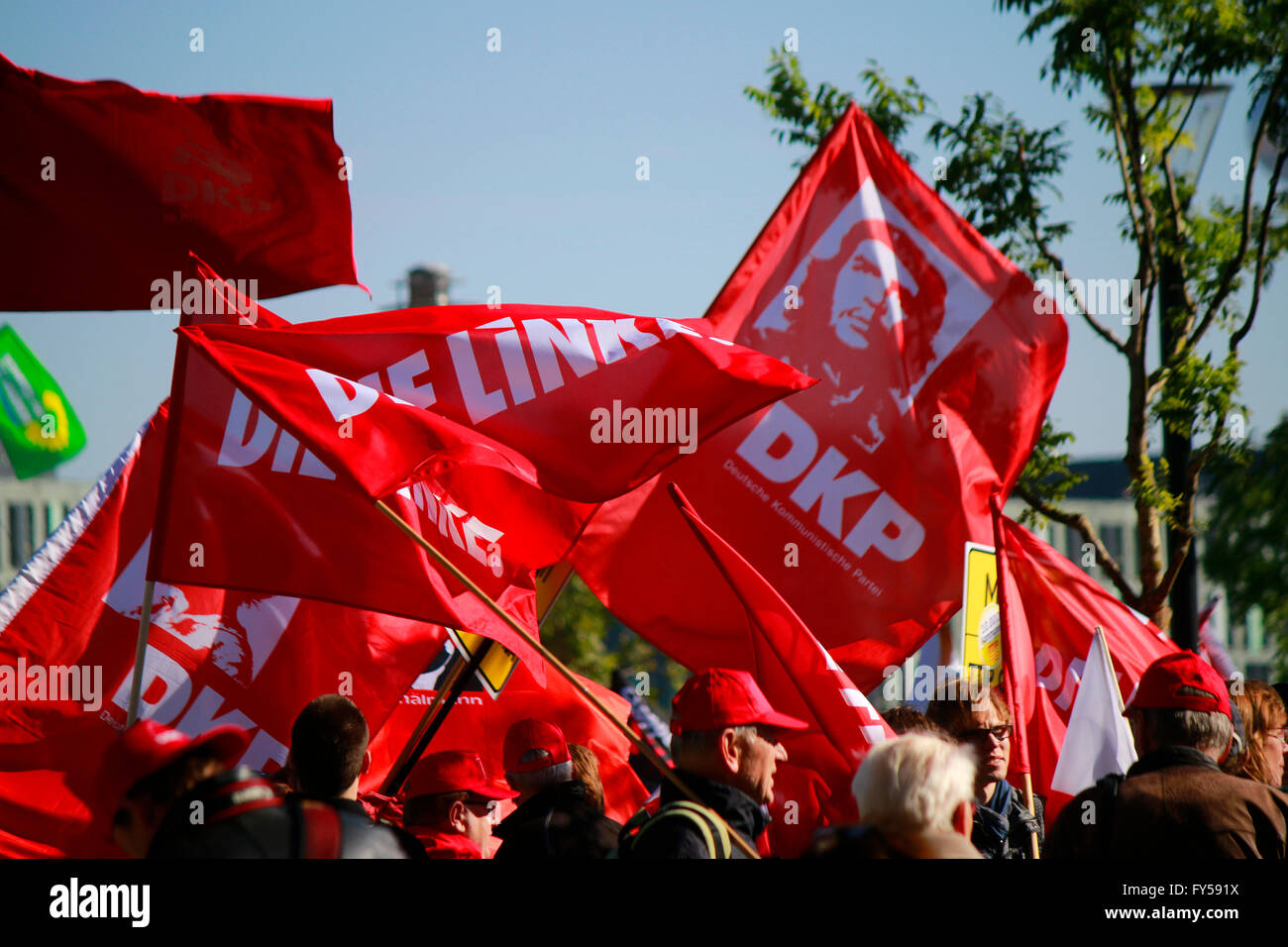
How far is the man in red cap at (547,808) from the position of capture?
16.5ft

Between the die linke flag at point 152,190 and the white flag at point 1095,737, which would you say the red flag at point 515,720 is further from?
the die linke flag at point 152,190

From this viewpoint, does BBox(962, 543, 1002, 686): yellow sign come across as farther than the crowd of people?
Yes

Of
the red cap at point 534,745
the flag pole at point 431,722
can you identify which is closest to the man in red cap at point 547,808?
the red cap at point 534,745

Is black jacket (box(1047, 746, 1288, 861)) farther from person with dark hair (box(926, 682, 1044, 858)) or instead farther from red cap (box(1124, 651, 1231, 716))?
person with dark hair (box(926, 682, 1044, 858))

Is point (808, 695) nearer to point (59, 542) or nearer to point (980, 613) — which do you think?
point (980, 613)

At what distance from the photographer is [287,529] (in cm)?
541

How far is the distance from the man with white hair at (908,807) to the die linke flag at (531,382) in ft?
7.90

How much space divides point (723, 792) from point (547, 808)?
4.52 feet

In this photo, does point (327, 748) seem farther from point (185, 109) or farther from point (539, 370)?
point (185, 109)

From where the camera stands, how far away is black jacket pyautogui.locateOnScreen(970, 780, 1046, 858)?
541 cm

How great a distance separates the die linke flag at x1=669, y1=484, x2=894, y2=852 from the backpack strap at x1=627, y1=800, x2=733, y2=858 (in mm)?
1278

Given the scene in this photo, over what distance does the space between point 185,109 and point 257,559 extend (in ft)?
8.29

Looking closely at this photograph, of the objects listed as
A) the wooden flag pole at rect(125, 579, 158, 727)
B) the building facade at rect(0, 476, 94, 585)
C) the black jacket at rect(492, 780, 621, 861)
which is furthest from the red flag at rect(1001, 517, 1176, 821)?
the building facade at rect(0, 476, 94, 585)
